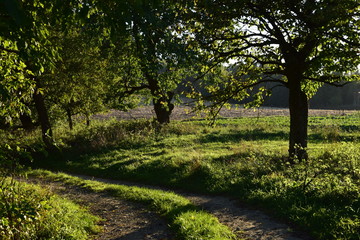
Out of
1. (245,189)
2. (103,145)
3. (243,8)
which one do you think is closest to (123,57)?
(103,145)

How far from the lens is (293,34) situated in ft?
39.0

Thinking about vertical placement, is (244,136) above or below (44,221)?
above

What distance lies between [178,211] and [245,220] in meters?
1.91

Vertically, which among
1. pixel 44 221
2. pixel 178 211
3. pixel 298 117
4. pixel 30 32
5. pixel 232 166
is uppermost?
pixel 30 32

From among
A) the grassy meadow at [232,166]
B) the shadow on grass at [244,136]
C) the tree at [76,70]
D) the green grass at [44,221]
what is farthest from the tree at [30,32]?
the shadow on grass at [244,136]

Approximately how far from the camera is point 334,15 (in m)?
8.92

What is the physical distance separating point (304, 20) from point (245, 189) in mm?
6253

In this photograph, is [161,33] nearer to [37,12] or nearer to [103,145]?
[37,12]

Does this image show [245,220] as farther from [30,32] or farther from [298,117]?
[30,32]

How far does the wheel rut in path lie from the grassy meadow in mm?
363

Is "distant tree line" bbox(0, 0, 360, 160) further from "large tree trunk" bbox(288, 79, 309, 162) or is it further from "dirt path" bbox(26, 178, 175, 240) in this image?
"dirt path" bbox(26, 178, 175, 240)

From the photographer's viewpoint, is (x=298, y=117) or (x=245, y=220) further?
(x=298, y=117)

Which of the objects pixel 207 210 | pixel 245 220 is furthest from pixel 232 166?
pixel 245 220

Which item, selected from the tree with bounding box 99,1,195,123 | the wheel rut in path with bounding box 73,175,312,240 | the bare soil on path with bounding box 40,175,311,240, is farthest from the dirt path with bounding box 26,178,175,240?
the tree with bounding box 99,1,195,123
